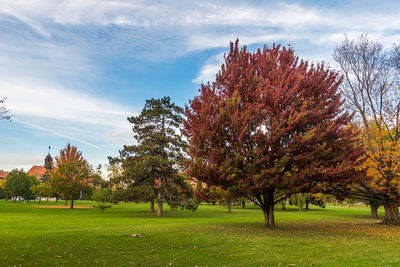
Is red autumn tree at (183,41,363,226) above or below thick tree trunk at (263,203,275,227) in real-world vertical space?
above

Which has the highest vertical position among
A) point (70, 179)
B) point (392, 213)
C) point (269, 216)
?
point (70, 179)

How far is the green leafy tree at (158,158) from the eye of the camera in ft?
118

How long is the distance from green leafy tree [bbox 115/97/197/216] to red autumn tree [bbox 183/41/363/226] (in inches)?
694

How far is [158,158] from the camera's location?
115 feet

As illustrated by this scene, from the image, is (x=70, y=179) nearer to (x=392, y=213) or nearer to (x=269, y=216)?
(x=269, y=216)

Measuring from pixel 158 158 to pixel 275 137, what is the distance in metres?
21.3

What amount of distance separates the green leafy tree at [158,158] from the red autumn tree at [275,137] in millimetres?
17624

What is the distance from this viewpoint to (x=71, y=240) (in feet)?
47.7

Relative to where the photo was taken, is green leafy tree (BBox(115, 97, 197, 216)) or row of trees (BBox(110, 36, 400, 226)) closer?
row of trees (BBox(110, 36, 400, 226))

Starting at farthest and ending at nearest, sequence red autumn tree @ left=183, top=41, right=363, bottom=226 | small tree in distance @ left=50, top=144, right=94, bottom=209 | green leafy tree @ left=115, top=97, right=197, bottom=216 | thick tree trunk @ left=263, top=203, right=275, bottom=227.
→ small tree in distance @ left=50, top=144, right=94, bottom=209
green leafy tree @ left=115, top=97, right=197, bottom=216
thick tree trunk @ left=263, top=203, right=275, bottom=227
red autumn tree @ left=183, top=41, right=363, bottom=226

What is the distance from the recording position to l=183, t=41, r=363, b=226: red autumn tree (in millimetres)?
16719

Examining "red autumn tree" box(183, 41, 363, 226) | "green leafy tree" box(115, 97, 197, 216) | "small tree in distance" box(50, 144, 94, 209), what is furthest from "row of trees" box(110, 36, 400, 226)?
"small tree in distance" box(50, 144, 94, 209)

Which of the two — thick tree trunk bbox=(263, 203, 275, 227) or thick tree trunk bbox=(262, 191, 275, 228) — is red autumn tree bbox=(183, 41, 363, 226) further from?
thick tree trunk bbox=(263, 203, 275, 227)

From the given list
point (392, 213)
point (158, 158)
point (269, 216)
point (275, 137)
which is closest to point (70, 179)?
point (158, 158)
